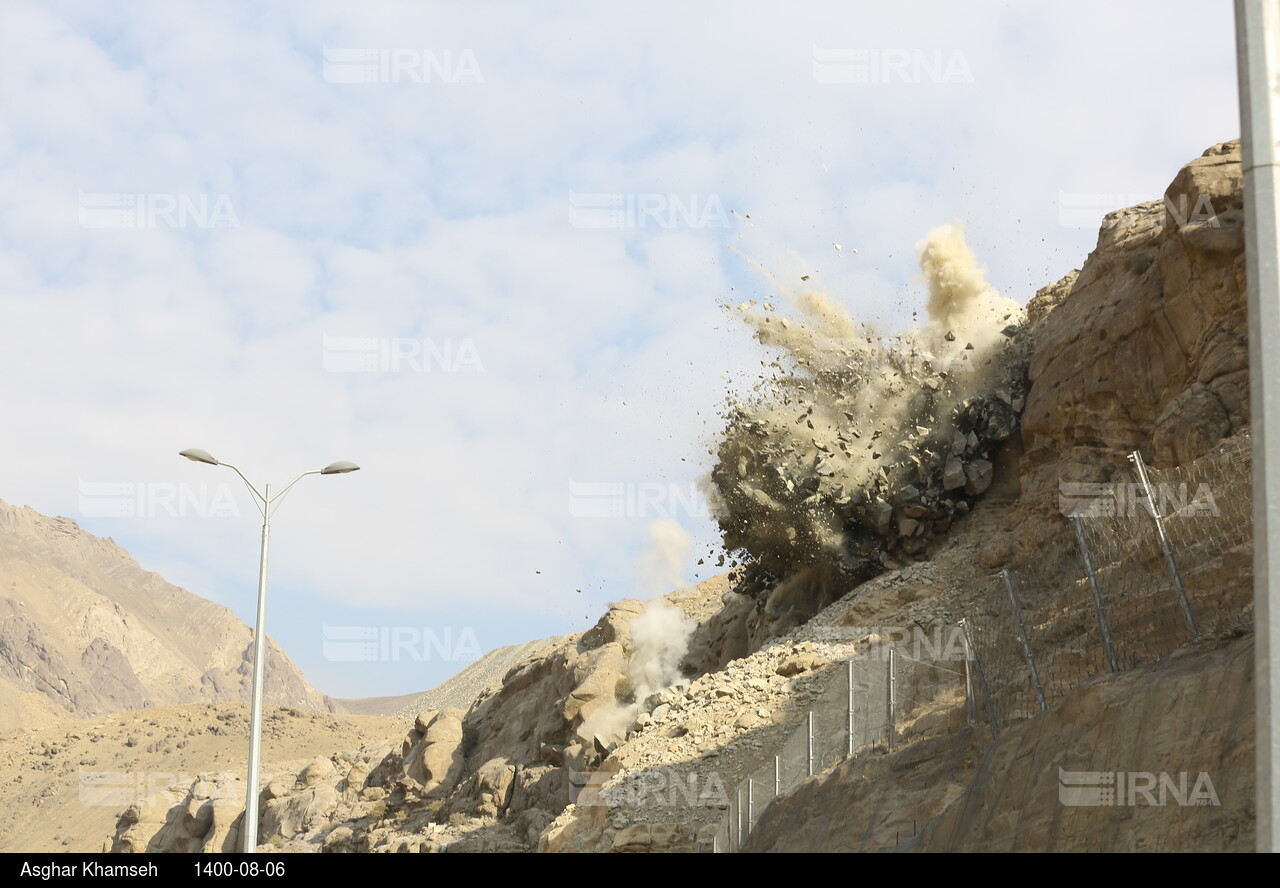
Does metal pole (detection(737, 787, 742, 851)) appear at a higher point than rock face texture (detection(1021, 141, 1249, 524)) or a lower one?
lower

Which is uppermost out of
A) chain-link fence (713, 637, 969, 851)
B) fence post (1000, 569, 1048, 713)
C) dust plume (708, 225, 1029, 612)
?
dust plume (708, 225, 1029, 612)

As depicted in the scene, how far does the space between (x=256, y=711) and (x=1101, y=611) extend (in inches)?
404

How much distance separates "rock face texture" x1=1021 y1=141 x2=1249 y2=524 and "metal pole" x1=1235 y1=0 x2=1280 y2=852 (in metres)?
19.7

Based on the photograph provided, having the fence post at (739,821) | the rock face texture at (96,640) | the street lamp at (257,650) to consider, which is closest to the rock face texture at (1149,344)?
the fence post at (739,821)

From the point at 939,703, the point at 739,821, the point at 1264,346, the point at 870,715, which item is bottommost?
the point at 739,821

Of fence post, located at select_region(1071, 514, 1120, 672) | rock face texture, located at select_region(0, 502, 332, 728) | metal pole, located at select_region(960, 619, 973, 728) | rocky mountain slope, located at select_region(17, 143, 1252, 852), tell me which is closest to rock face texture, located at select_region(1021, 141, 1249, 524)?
rocky mountain slope, located at select_region(17, 143, 1252, 852)

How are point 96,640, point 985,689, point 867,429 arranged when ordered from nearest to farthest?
point 985,689
point 867,429
point 96,640

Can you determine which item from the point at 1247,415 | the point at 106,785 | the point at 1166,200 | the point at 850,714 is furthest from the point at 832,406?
the point at 106,785

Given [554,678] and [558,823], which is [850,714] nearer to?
[558,823]

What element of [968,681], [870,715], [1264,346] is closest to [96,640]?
[870,715]

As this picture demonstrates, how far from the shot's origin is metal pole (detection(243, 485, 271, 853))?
15453 millimetres

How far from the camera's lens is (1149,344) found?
2870 centimetres

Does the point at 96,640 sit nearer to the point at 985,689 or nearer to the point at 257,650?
the point at 257,650

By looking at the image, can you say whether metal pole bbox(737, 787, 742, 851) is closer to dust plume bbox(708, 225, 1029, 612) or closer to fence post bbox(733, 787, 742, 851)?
fence post bbox(733, 787, 742, 851)
